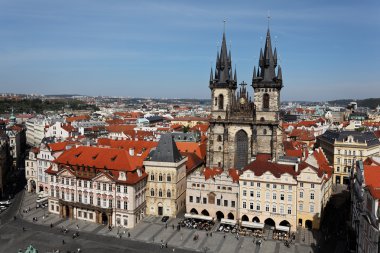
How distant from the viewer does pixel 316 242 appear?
68.0 m

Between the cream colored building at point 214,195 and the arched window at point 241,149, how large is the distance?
58.2 ft

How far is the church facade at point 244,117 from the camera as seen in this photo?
95500mm

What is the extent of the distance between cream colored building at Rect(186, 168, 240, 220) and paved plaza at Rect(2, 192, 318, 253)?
4256 millimetres

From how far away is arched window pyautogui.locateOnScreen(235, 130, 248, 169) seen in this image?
324ft

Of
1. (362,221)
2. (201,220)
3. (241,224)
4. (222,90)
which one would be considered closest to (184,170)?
(201,220)

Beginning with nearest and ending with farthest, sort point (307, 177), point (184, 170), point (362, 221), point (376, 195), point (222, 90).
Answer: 1. point (376, 195)
2. point (362, 221)
3. point (307, 177)
4. point (184, 170)
5. point (222, 90)

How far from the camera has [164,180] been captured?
→ 8144 cm

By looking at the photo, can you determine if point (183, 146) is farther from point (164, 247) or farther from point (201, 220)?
point (164, 247)

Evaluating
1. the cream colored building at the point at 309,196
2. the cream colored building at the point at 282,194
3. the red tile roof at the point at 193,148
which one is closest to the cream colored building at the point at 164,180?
the cream colored building at the point at 282,194

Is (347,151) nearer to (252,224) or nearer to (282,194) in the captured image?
(282,194)

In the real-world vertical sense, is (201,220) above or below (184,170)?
below

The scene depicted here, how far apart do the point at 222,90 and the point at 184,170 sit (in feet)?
88.7

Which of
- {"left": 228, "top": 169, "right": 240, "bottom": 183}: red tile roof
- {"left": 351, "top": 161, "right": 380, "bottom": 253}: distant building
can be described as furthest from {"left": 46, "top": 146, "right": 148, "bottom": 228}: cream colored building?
{"left": 351, "top": 161, "right": 380, "bottom": 253}: distant building

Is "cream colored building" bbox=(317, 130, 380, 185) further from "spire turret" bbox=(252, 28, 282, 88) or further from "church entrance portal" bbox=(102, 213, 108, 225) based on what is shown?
"church entrance portal" bbox=(102, 213, 108, 225)
